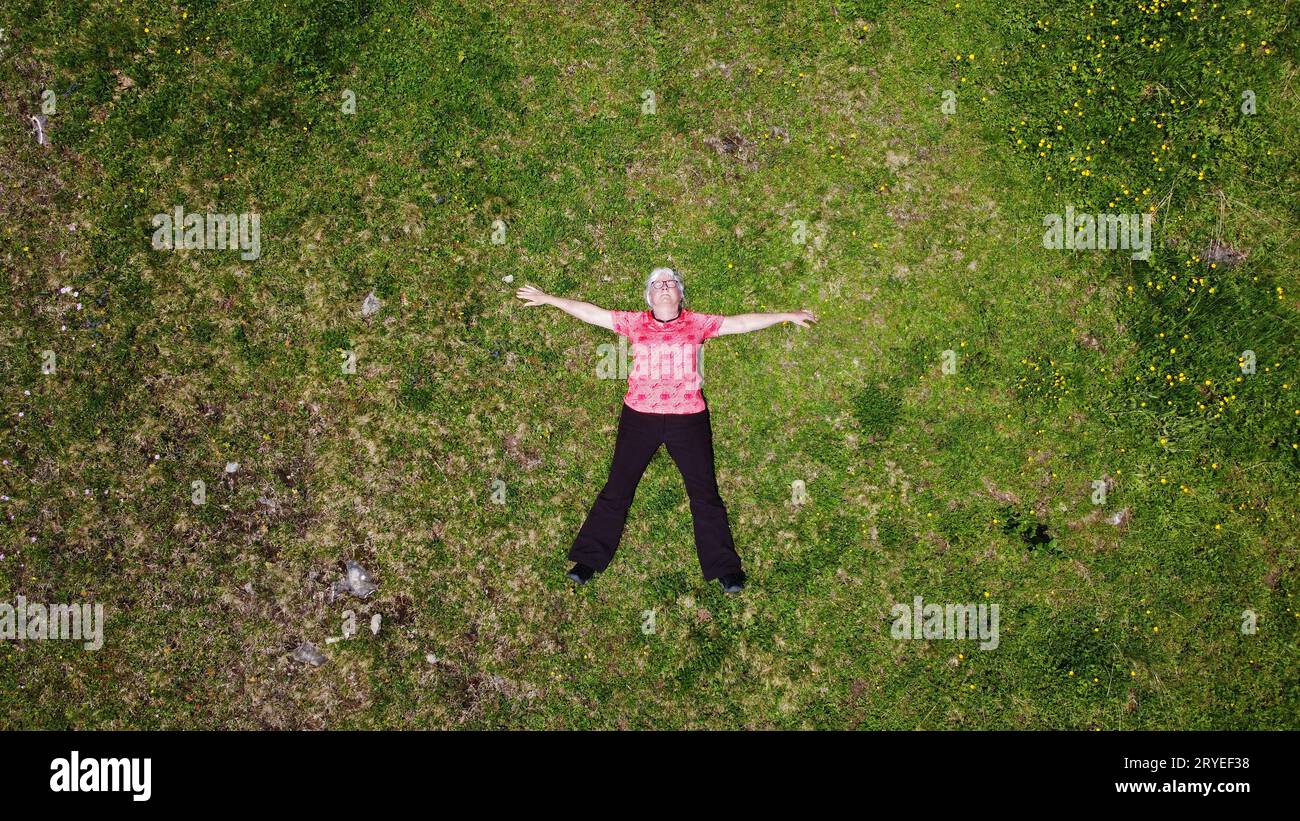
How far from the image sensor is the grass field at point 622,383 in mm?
6676

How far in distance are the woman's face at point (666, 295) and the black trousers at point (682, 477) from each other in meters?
0.99

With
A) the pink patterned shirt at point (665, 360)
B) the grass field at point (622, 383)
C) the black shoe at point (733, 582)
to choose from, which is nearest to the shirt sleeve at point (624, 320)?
the pink patterned shirt at point (665, 360)

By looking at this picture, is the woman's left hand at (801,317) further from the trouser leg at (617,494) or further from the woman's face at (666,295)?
the trouser leg at (617,494)

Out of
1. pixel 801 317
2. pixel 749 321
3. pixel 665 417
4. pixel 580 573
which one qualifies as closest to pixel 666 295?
pixel 749 321

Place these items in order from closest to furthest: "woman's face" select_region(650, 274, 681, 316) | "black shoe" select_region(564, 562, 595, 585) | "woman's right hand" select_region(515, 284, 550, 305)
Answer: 1. "woman's face" select_region(650, 274, 681, 316)
2. "woman's right hand" select_region(515, 284, 550, 305)
3. "black shoe" select_region(564, 562, 595, 585)

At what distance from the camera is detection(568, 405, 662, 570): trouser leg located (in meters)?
6.42

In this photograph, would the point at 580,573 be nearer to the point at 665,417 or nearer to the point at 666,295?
the point at 665,417

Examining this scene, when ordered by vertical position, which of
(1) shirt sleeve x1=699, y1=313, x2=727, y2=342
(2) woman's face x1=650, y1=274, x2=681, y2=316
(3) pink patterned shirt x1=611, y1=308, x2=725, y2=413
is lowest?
(3) pink patterned shirt x1=611, y1=308, x2=725, y2=413

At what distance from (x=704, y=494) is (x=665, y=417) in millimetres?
855

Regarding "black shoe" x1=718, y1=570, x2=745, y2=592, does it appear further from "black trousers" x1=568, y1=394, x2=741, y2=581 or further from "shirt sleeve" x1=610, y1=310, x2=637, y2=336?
"shirt sleeve" x1=610, y1=310, x2=637, y2=336

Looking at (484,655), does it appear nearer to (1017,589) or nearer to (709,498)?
(709,498)

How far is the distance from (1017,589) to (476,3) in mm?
8148

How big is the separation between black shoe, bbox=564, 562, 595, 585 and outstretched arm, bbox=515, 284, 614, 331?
2.36 m

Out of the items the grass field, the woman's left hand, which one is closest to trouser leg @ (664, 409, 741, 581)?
the grass field
